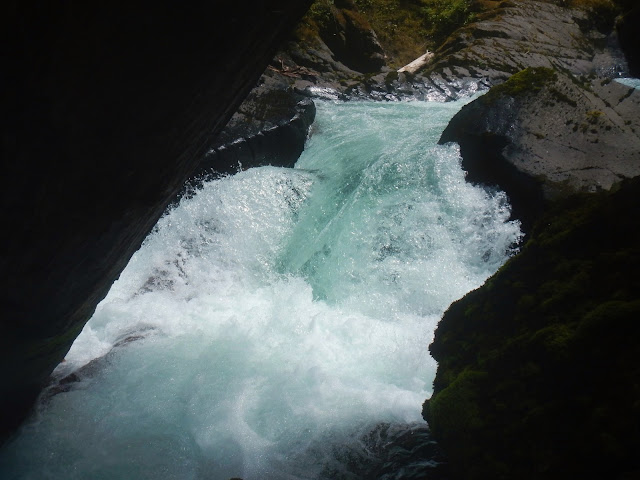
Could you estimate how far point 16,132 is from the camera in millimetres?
1850

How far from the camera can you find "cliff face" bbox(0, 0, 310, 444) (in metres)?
1.74

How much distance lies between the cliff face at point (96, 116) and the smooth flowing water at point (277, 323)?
1.49 meters

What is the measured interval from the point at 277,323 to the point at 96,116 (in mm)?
3990

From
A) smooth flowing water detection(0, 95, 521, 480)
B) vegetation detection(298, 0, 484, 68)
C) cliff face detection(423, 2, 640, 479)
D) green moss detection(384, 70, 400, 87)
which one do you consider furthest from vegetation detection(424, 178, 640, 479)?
vegetation detection(298, 0, 484, 68)

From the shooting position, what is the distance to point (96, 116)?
1.99 metres

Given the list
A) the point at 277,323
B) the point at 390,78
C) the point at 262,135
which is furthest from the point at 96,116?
the point at 390,78

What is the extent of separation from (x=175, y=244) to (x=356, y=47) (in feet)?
41.6

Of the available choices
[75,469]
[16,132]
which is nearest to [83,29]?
[16,132]

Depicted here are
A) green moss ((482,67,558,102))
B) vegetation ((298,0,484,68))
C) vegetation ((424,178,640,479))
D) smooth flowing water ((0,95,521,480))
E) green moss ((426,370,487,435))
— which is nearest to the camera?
vegetation ((424,178,640,479))

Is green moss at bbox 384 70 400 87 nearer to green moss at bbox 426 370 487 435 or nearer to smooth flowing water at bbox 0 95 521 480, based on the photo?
smooth flowing water at bbox 0 95 521 480

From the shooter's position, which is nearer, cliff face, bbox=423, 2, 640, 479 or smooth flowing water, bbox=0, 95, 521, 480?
cliff face, bbox=423, 2, 640, 479

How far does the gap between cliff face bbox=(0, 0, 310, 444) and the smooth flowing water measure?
4.88ft

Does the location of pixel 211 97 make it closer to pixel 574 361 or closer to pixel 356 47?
pixel 574 361

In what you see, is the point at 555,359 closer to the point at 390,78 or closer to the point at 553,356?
the point at 553,356
